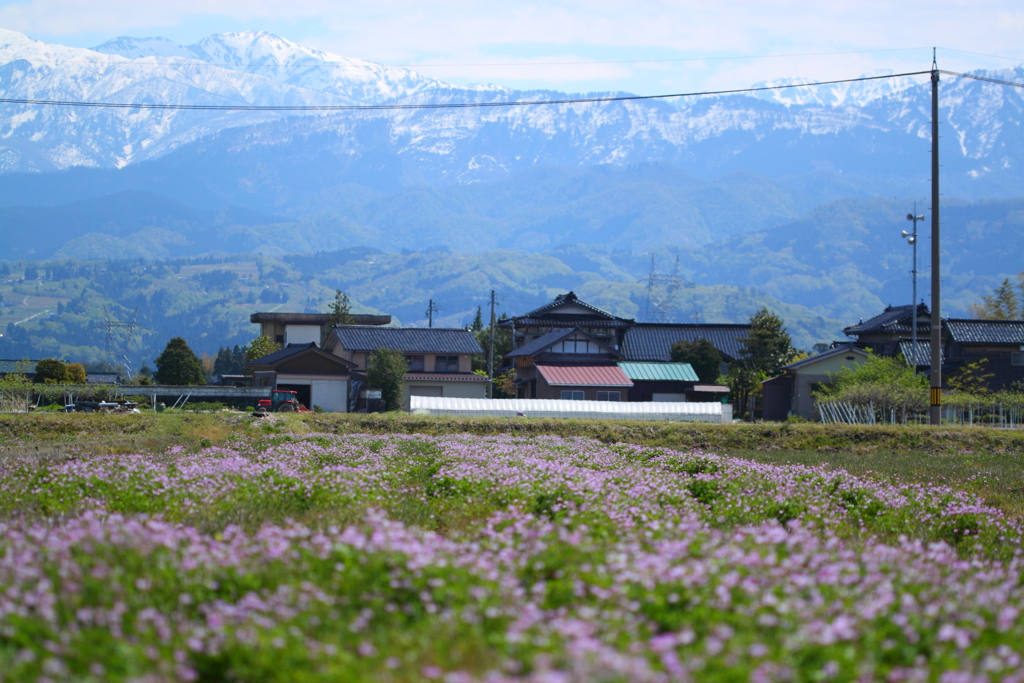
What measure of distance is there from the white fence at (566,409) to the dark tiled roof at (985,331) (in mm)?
19427

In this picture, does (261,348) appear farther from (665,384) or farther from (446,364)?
(665,384)

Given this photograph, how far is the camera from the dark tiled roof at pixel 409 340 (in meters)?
70.6

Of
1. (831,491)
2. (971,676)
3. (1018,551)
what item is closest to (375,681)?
(971,676)

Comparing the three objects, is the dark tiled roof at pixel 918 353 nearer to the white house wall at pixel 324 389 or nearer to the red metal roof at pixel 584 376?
the red metal roof at pixel 584 376

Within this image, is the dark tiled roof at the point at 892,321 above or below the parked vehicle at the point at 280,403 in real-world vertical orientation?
above

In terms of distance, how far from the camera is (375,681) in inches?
193

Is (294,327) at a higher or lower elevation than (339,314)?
lower

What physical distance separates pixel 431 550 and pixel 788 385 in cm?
5768

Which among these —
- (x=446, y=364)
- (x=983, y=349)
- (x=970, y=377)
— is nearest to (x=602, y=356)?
(x=446, y=364)

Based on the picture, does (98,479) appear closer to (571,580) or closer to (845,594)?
(571,580)

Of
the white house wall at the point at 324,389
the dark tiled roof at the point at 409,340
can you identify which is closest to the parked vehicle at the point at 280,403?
the white house wall at the point at 324,389

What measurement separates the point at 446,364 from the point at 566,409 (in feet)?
85.2

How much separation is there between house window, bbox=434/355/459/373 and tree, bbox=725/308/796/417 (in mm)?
20621

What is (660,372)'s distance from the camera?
204 ft
